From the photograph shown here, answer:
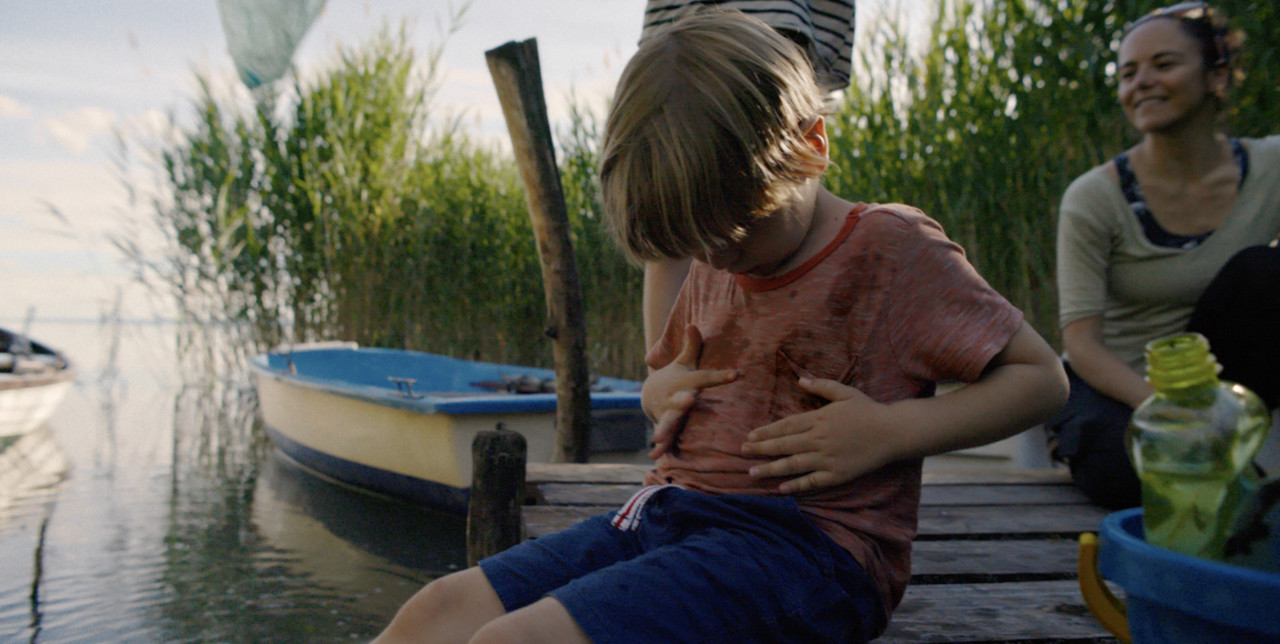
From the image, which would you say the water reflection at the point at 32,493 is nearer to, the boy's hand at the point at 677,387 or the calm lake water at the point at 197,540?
the calm lake water at the point at 197,540

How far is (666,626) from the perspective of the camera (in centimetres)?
81

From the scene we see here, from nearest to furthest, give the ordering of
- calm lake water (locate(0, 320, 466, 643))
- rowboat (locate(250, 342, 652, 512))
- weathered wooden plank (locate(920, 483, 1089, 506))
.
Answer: weathered wooden plank (locate(920, 483, 1089, 506)), calm lake water (locate(0, 320, 466, 643)), rowboat (locate(250, 342, 652, 512))

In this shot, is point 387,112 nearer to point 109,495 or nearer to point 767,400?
point 109,495

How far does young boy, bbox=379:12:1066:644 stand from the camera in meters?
0.88

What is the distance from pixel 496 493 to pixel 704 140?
3.97 feet

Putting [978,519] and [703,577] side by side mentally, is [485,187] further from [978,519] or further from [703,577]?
[703,577]

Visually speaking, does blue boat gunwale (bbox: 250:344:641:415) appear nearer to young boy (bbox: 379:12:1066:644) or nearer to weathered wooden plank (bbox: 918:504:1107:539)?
weathered wooden plank (bbox: 918:504:1107:539)

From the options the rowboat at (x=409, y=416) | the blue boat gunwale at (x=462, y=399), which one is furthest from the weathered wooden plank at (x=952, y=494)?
the blue boat gunwale at (x=462, y=399)

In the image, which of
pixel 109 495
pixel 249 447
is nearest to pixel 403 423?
pixel 109 495

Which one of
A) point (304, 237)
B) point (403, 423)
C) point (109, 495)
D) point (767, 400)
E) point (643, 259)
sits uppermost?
point (304, 237)

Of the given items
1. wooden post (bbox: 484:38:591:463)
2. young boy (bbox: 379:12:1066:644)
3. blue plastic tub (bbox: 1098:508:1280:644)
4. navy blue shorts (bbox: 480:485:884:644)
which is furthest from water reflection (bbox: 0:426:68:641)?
blue plastic tub (bbox: 1098:508:1280:644)

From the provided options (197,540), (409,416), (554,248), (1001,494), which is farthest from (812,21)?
(197,540)

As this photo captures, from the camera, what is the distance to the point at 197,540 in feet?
11.7

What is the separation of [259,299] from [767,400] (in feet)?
17.4
